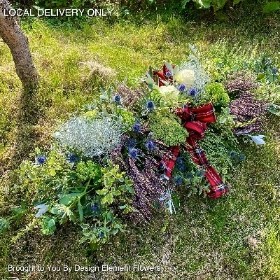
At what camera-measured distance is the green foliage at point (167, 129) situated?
143 inches

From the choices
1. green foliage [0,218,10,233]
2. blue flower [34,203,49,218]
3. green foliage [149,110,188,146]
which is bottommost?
green foliage [0,218,10,233]

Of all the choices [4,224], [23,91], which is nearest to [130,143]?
[4,224]

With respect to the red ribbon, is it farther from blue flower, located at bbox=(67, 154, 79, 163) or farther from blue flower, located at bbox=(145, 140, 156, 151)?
blue flower, located at bbox=(67, 154, 79, 163)

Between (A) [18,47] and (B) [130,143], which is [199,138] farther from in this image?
(A) [18,47]

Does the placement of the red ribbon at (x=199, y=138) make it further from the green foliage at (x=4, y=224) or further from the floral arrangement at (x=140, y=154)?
the green foliage at (x=4, y=224)

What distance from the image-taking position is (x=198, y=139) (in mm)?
3811

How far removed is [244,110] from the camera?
401cm

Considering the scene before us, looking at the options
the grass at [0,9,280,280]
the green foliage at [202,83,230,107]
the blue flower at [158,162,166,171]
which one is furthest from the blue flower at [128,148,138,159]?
the green foliage at [202,83,230,107]

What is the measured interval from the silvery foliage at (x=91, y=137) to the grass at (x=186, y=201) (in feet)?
1.45

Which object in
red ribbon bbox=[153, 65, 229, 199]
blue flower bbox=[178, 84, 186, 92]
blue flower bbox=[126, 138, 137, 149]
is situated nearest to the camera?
blue flower bbox=[126, 138, 137, 149]

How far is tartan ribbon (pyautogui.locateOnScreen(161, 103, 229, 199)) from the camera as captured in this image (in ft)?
12.2

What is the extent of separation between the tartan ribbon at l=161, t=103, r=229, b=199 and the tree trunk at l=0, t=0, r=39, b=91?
121 centimetres

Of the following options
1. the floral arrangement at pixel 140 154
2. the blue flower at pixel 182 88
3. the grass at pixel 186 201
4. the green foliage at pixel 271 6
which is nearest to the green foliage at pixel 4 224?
the grass at pixel 186 201

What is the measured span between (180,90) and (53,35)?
5.20 feet
